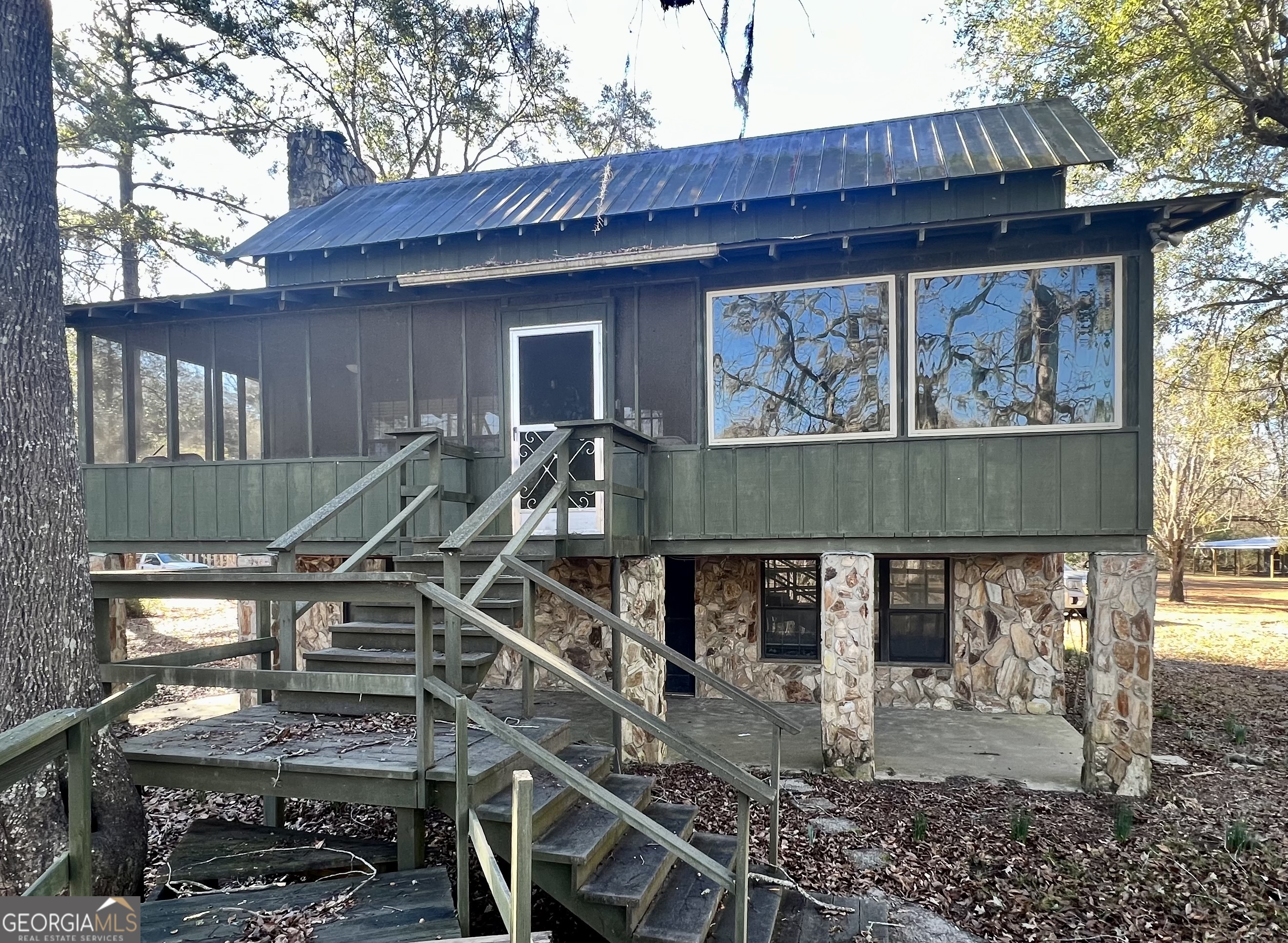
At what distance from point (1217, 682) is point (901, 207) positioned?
8149 millimetres

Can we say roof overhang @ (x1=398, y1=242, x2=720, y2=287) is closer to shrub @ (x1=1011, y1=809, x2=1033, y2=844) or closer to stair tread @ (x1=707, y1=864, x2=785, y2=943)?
stair tread @ (x1=707, y1=864, x2=785, y2=943)

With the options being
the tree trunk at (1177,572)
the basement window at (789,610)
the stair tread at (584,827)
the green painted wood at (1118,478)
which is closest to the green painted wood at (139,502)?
the stair tread at (584,827)

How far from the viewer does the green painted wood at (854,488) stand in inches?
251

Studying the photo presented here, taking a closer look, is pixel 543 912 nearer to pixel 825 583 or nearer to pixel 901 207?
pixel 825 583

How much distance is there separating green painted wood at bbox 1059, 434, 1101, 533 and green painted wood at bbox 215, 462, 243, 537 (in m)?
7.95

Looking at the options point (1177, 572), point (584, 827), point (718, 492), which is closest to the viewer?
point (584, 827)

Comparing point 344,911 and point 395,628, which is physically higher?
point 395,628

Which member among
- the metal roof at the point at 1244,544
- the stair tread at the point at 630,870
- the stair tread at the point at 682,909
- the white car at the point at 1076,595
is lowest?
the metal roof at the point at 1244,544

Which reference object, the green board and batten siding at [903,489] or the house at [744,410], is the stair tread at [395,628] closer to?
the house at [744,410]

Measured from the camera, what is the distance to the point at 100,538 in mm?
7770

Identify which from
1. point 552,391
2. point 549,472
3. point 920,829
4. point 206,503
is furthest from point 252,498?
point 920,829

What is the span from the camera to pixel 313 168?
11.6 m

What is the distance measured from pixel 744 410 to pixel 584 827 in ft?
13.7

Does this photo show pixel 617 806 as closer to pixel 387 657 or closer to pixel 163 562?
pixel 387 657
